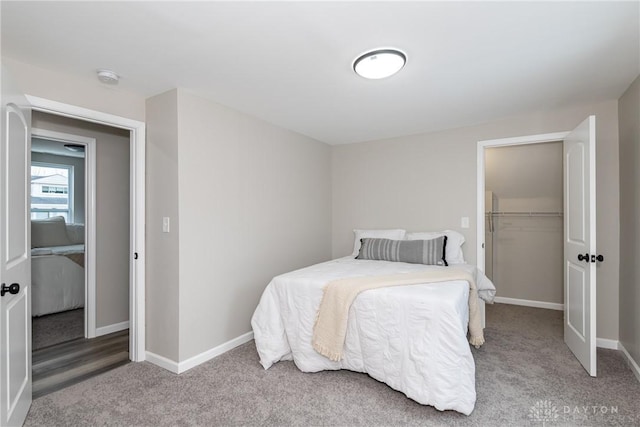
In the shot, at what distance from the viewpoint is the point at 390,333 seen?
2.21 meters

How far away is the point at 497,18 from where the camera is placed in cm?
168

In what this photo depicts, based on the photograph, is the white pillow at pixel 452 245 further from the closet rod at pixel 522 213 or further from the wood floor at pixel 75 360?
the wood floor at pixel 75 360

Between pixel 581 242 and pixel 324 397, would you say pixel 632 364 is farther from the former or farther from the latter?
pixel 324 397

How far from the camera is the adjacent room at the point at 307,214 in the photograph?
5.97 feet

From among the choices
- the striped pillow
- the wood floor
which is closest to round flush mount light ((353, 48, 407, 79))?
the striped pillow

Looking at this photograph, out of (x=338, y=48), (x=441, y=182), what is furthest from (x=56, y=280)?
(x=441, y=182)

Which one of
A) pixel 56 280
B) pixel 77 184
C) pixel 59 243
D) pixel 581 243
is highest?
pixel 77 184

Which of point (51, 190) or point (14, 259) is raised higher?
point (51, 190)

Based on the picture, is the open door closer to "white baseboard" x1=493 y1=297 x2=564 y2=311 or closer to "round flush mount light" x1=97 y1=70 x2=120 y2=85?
"white baseboard" x1=493 y1=297 x2=564 y2=311

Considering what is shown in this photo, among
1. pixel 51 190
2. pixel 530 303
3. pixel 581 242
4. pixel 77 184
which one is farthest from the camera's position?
pixel 77 184

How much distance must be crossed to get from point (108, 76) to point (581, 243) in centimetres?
381

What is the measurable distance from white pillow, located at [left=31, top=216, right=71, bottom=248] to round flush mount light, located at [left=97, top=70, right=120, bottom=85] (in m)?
3.86

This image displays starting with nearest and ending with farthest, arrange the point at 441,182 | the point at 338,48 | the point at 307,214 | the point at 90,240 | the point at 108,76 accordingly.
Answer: the point at 338,48 < the point at 108,76 < the point at 90,240 < the point at 441,182 < the point at 307,214

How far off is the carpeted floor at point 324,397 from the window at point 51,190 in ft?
15.4
